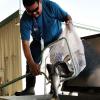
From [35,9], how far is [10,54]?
328 centimetres

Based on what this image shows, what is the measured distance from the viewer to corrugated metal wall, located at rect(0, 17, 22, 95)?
4.72 metres

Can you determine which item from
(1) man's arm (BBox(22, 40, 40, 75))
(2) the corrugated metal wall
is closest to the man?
(1) man's arm (BBox(22, 40, 40, 75))

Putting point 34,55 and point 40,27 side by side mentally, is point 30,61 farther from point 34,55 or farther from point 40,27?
point 40,27

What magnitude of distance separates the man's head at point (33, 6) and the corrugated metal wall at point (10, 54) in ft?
8.79

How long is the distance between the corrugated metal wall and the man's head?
2680 mm

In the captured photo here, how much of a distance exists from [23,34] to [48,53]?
0.42 metres

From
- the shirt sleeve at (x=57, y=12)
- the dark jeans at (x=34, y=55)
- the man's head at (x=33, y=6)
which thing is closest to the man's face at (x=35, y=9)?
the man's head at (x=33, y=6)

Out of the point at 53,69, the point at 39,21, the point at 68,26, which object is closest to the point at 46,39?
the point at 39,21

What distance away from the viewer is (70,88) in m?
1.62

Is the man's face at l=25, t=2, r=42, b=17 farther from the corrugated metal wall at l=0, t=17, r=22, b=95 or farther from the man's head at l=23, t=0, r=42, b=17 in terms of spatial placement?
the corrugated metal wall at l=0, t=17, r=22, b=95

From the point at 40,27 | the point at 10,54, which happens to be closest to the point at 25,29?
the point at 40,27

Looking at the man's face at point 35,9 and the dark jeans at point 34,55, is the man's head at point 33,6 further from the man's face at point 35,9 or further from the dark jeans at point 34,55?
the dark jeans at point 34,55

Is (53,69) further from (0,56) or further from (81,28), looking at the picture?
(0,56)

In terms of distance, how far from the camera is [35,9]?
6.08ft
